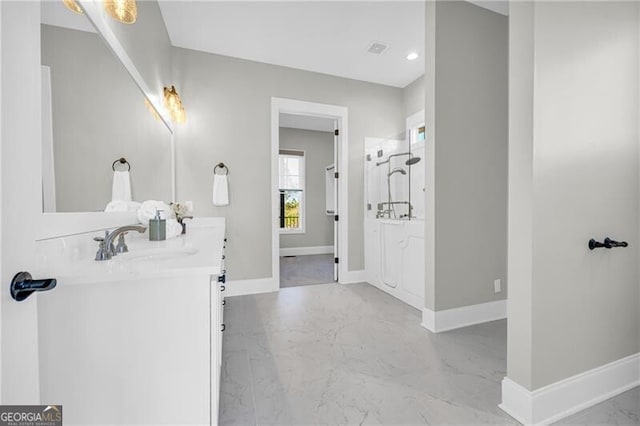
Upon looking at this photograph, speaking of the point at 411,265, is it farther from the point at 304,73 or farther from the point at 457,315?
the point at 304,73

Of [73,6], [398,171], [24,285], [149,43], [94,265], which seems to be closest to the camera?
[24,285]

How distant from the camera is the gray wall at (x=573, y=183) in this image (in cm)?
124

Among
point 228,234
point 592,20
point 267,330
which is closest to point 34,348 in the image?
point 267,330

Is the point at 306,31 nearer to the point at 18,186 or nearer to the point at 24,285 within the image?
the point at 18,186

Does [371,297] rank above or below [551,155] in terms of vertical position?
below

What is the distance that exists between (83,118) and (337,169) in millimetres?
2852

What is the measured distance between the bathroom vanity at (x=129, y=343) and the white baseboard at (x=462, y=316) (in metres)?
1.88

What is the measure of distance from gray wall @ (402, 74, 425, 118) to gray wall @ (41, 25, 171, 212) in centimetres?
313

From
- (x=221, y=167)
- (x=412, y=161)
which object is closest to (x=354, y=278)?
(x=412, y=161)

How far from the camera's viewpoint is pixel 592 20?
1.34m

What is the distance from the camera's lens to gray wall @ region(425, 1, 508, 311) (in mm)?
2203

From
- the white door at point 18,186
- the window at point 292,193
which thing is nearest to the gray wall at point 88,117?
the white door at point 18,186

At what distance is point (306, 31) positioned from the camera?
8.93 feet

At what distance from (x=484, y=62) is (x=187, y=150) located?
2.94 m
